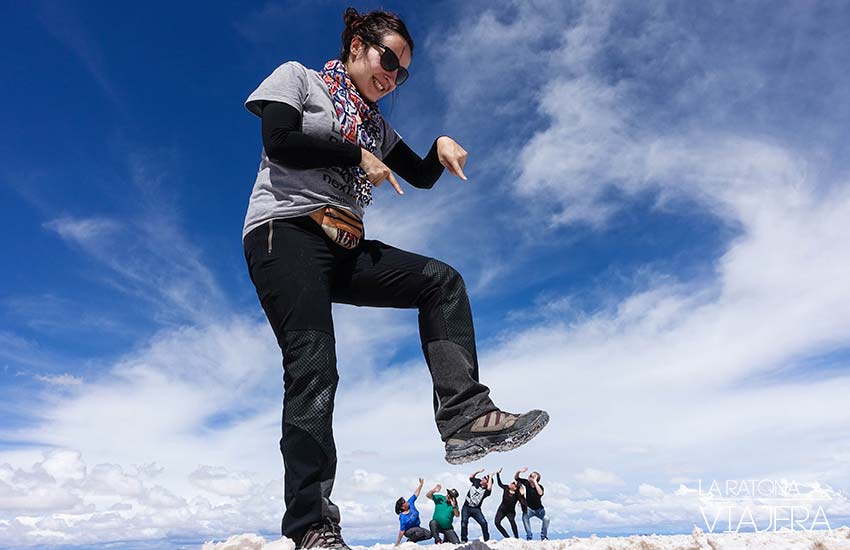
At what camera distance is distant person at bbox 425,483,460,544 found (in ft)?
40.7

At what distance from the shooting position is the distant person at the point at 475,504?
1246 cm

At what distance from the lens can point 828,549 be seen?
246 cm

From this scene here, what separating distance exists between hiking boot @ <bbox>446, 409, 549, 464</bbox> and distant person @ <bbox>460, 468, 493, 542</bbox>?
408 inches

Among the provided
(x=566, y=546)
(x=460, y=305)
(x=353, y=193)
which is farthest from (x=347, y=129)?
(x=566, y=546)

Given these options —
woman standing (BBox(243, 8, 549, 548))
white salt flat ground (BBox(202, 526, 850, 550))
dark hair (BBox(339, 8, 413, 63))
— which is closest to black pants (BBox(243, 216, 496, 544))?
woman standing (BBox(243, 8, 549, 548))

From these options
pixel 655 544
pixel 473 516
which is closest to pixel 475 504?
pixel 473 516

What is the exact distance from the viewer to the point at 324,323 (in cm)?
257

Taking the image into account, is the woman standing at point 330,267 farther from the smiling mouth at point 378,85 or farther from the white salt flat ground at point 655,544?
the white salt flat ground at point 655,544

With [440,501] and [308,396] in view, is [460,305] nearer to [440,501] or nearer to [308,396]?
[308,396]

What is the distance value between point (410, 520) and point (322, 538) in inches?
411

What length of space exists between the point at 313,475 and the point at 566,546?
152 centimetres

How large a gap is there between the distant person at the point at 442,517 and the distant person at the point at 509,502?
1.07m

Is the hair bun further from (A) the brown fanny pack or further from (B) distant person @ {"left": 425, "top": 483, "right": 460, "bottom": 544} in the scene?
(B) distant person @ {"left": 425, "top": 483, "right": 460, "bottom": 544}

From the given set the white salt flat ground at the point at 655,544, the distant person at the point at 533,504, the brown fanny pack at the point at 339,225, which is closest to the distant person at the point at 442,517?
the distant person at the point at 533,504
